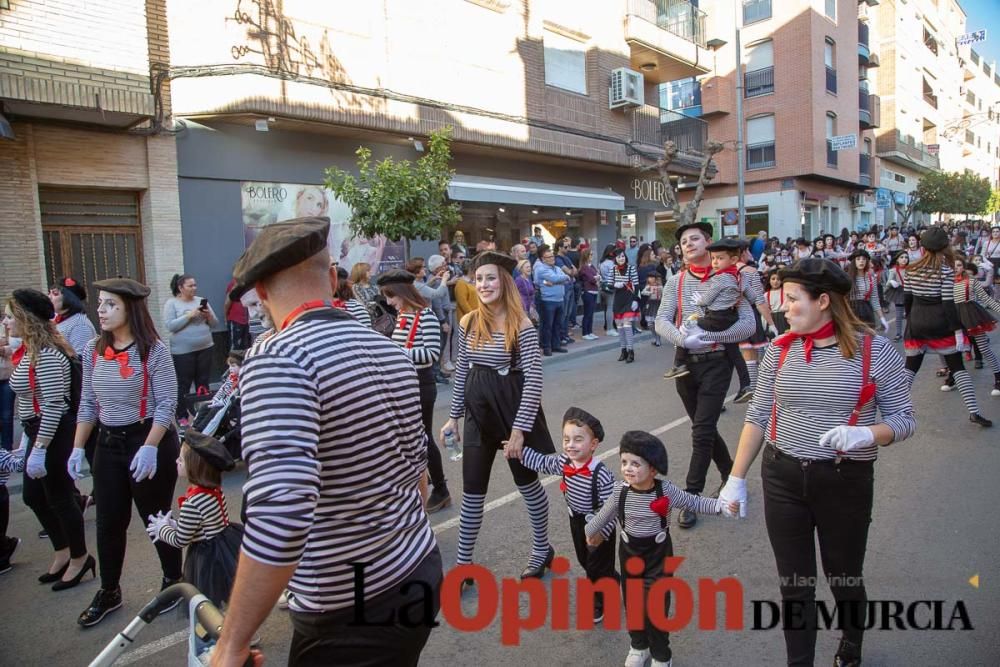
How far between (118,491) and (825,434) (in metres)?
3.69

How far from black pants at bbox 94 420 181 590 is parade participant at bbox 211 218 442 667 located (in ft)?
8.50

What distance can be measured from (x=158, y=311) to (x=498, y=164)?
8829 mm

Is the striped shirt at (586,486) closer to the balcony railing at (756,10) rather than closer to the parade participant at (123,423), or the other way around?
the parade participant at (123,423)

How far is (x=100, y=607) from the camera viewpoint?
13.1ft

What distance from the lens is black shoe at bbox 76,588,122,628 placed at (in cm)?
394

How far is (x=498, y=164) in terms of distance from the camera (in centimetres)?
1723

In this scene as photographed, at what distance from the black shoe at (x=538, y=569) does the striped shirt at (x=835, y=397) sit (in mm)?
1733

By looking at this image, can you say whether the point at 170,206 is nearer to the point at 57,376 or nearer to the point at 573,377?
the point at 573,377

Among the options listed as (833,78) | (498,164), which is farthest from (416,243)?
(833,78)

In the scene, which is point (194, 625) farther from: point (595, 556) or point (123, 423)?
point (123, 423)

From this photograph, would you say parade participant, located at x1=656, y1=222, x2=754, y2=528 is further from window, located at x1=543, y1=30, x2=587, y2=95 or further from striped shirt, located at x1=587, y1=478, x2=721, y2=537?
window, located at x1=543, y1=30, x2=587, y2=95

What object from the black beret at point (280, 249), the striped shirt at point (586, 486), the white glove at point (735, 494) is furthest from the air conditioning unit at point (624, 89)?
the black beret at point (280, 249)

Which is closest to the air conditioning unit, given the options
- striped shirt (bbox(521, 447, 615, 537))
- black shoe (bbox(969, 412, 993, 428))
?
black shoe (bbox(969, 412, 993, 428))

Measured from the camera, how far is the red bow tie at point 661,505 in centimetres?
317
